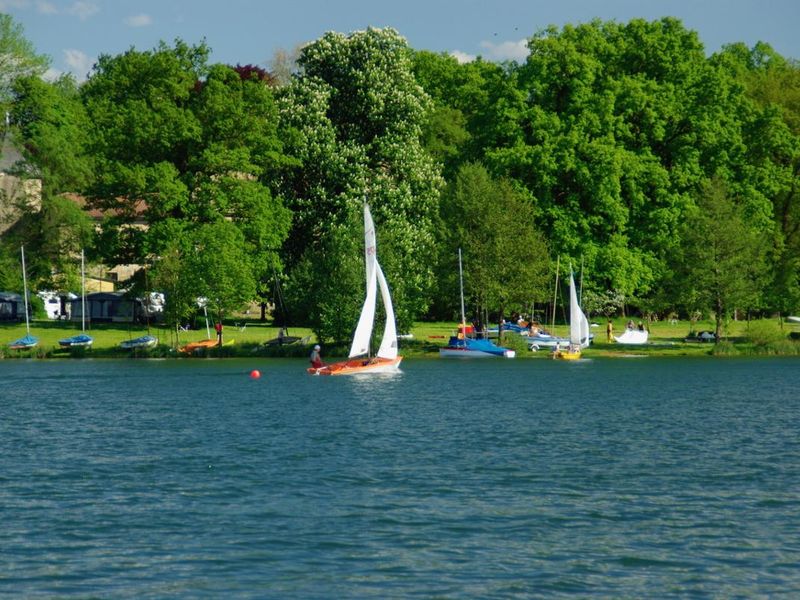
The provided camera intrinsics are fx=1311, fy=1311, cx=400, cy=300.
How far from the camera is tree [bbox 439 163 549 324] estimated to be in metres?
88.9

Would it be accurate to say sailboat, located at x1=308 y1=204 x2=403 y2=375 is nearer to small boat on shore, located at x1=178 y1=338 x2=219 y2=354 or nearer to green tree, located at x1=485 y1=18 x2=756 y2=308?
small boat on shore, located at x1=178 y1=338 x2=219 y2=354

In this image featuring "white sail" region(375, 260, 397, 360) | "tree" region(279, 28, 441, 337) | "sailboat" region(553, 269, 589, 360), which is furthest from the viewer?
"tree" region(279, 28, 441, 337)

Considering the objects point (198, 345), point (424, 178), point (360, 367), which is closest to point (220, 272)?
point (198, 345)

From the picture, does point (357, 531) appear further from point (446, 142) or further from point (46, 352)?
point (446, 142)

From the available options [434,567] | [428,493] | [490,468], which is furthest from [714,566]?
[490,468]

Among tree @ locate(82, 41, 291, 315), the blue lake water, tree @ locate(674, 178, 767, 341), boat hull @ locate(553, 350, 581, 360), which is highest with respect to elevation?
tree @ locate(82, 41, 291, 315)

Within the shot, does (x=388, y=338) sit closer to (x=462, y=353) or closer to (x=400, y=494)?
(x=462, y=353)

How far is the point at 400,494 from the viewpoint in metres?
30.9

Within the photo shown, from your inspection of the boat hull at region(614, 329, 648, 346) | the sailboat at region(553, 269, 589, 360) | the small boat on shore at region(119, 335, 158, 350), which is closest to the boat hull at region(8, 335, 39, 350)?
the small boat on shore at region(119, 335, 158, 350)

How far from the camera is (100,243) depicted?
9594cm

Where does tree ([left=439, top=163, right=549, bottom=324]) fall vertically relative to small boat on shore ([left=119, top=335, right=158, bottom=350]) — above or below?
above

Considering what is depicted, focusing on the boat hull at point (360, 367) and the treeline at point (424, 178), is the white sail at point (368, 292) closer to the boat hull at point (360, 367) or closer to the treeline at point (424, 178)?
the boat hull at point (360, 367)

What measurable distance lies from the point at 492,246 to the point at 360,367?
2137 centimetres

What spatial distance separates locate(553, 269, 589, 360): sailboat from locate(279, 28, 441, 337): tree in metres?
9.99
